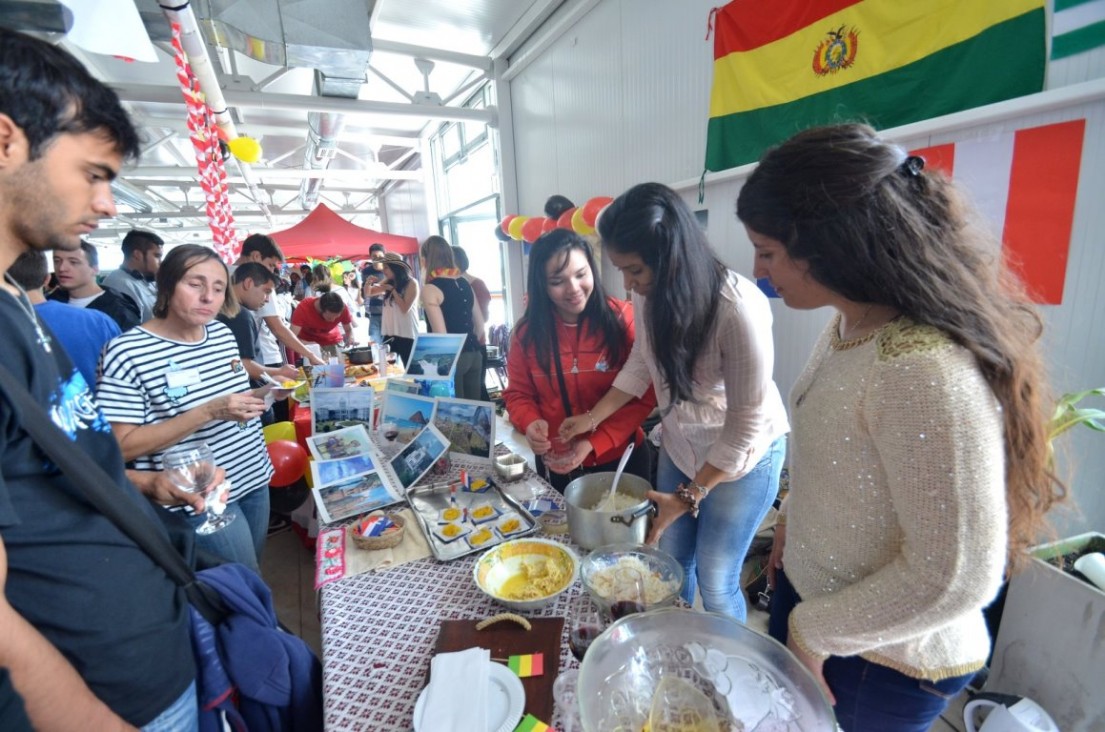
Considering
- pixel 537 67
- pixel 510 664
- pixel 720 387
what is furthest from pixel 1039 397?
pixel 537 67

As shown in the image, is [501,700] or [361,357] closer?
[501,700]

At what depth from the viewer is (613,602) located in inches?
34.4

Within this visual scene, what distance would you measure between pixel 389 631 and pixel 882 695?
2.97 feet

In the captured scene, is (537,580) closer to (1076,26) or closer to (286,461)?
(286,461)

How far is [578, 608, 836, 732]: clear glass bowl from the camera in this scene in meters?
0.58

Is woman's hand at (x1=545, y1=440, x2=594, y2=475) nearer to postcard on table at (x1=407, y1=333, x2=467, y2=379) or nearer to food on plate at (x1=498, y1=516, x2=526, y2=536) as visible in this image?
food on plate at (x1=498, y1=516, x2=526, y2=536)

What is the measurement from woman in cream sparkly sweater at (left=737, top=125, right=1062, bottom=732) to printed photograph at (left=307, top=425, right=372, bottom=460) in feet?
4.67

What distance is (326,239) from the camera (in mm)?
7082

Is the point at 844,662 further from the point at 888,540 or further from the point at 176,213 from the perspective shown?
the point at 176,213

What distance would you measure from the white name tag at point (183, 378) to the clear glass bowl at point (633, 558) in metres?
1.29

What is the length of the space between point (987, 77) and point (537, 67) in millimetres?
4185

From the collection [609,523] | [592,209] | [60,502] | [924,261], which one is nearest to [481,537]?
[609,523]

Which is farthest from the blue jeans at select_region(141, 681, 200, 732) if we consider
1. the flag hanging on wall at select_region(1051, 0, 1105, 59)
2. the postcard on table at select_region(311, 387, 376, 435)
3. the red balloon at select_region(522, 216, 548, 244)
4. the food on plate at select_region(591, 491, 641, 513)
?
the red balloon at select_region(522, 216, 548, 244)

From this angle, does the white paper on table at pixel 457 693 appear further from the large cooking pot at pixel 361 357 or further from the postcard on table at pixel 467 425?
the large cooking pot at pixel 361 357
